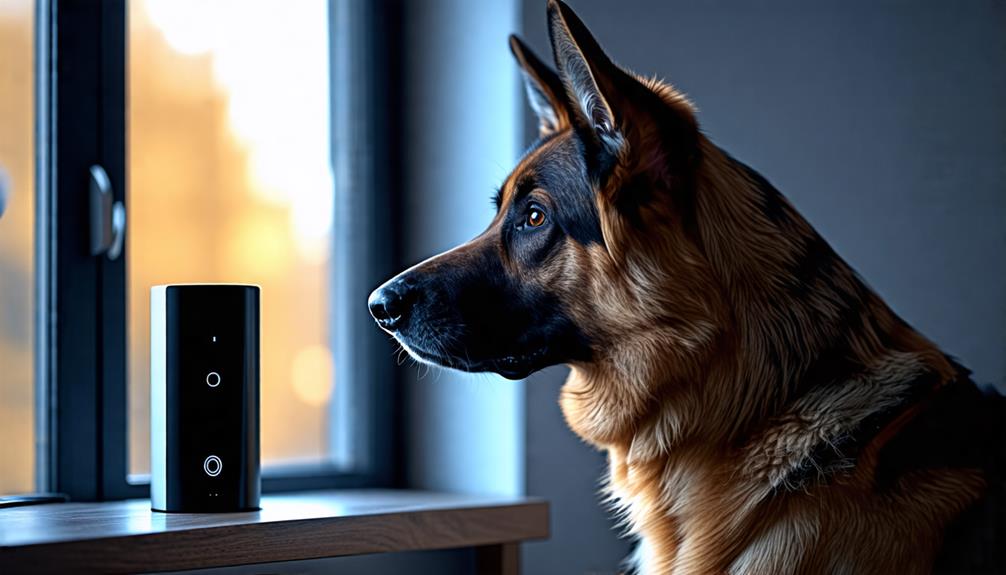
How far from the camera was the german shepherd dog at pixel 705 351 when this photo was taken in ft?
3.56

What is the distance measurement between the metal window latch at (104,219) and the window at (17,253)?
0.10 meters

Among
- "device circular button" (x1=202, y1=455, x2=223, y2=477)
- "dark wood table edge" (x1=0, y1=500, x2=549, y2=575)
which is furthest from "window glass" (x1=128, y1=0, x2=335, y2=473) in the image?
"dark wood table edge" (x1=0, y1=500, x2=549, y2=575)

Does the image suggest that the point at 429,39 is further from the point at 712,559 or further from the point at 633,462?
the point at 712,559

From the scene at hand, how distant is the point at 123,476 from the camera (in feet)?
5.63

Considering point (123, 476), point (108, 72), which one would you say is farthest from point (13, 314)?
point (108, 72)

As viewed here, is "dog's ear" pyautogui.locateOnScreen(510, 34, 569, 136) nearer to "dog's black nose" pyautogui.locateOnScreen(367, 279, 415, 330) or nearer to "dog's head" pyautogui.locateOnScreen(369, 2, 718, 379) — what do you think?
"dog's head" pyautogui.locateOnScreen(369, 2, 718, 379)

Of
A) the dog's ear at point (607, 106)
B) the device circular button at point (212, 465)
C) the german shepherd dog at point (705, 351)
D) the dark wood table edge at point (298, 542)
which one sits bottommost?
the dark wood table edge at point (298, 542)

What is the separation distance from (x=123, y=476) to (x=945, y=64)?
142 cm

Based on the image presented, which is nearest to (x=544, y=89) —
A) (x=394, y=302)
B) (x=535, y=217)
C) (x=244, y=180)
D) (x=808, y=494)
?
(x=535, y=217)

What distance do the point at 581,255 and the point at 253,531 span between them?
0.55 meters

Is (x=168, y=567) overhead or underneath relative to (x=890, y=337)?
underneath

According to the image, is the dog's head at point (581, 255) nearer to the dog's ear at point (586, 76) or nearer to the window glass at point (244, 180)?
the dog's ear at point (586, 76)

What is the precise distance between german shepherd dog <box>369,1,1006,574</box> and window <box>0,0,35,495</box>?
724 millimetres

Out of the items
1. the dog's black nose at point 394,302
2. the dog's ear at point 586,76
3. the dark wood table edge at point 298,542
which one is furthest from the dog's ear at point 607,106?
the dark wood table edge at point 298,542
